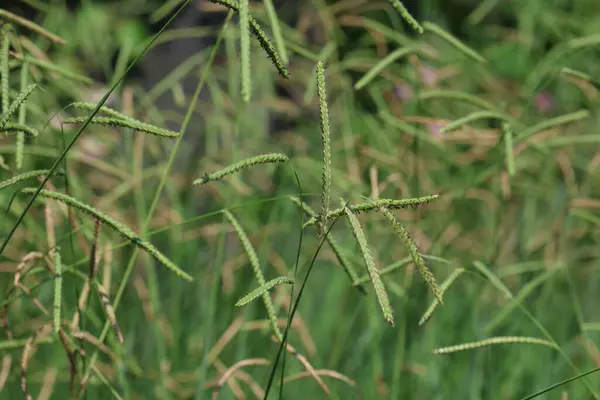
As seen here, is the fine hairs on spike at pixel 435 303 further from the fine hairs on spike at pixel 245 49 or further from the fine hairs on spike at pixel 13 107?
the fine hairs on spike at pixel 13 107

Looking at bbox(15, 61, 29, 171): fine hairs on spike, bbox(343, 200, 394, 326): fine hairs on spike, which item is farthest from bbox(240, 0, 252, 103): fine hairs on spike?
bbox(15, 61, 29, 171): fine hairs on spike

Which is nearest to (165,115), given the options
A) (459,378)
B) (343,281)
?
(343,281)

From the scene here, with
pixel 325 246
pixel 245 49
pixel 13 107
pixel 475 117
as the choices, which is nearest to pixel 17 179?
pixel 13 107

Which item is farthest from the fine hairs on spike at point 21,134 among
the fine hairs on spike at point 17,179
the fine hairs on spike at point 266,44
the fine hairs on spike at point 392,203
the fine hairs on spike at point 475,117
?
the fine hairs on spike at point 475,117

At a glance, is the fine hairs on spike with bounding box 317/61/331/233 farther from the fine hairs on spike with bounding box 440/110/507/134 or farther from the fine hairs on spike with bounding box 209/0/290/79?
the fine hairs on spike with bounding box 440/110/507/134

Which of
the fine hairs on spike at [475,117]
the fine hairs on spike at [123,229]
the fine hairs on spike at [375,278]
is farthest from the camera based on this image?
the fine hairs on spike at [475,117]

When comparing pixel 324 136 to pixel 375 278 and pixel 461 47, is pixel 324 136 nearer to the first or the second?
pixel 375 278

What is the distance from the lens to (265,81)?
1.71 meters

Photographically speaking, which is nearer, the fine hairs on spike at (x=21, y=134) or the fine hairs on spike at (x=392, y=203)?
the fine hairs on spike at (x=392, y=203)

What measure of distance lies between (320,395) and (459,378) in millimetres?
262

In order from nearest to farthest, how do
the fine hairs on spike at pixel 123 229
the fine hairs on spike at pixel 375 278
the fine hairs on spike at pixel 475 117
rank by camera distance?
the fine hairs on spike at pixel 375 278
the fine hairs on spike at pixel 123 229
the fine hairs on spike at pixel 475 117

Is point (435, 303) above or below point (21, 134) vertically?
below

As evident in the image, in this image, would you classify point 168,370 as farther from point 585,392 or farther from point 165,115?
point 585,392

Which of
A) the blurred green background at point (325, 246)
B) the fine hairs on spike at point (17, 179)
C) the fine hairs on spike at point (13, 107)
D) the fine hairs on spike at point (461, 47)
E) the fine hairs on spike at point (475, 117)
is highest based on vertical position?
the fine hairs on spike at point (13, 107)
